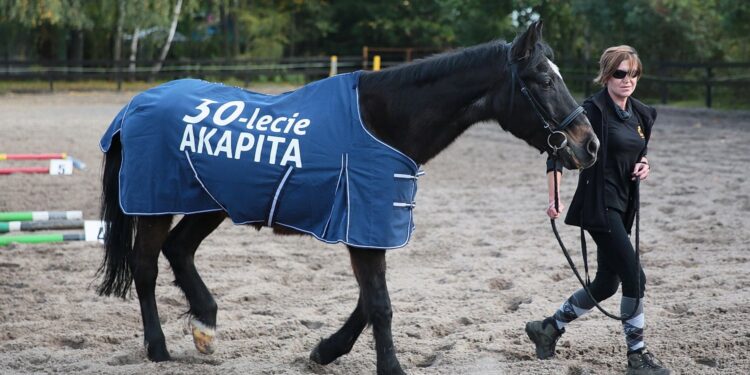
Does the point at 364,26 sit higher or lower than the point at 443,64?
higher

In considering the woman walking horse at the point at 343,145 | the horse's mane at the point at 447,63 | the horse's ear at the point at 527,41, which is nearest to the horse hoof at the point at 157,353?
the woman walking horse at the point at 343,145

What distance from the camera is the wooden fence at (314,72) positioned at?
1909cm

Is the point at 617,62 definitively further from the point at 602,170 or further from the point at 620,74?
the point at 602,170

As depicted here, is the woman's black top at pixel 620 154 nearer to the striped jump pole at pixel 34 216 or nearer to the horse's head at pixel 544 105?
the horse's head at pixel 544 105

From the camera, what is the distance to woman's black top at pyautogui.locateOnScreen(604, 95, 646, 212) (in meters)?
4.13

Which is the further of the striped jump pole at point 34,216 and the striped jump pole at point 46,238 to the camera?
the striped jump pole at point 34,216

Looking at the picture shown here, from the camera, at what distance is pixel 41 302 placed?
5488 mm

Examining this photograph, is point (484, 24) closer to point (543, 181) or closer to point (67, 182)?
point (543, 181)

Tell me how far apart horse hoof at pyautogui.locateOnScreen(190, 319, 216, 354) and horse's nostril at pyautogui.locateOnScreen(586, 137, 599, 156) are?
214 cm

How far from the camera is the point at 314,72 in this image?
28.1 metres

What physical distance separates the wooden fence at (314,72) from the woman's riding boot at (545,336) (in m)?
15.2

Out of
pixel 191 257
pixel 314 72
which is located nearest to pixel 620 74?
pixel 191 257

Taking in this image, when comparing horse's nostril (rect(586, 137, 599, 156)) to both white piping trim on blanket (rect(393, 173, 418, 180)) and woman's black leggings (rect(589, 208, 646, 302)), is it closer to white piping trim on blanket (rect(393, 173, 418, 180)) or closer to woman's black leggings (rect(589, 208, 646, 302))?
woman's black leggings (rect(589, 208, 646, 302))

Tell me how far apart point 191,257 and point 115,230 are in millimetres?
445
